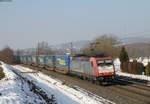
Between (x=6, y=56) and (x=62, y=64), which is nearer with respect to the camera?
(x=62, y=64)

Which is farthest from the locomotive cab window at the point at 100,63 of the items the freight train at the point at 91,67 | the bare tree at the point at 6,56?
the bare tree at the point at 6,56

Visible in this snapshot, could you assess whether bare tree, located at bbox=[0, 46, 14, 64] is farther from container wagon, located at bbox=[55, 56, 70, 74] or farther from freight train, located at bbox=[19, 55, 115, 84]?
freight train, located at bbox=[19, 55, 115, 84]

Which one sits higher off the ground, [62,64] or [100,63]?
[100,63]

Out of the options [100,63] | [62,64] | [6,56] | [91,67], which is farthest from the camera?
[6,56]

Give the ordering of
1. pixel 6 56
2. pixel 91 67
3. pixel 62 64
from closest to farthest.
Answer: pixel 91 67, pixel 62 64, pixel 6 56

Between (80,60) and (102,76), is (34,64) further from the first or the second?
(102,76)

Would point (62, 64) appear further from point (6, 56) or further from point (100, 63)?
point (6, 56)

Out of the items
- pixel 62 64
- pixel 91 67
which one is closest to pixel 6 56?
pixel 62 64

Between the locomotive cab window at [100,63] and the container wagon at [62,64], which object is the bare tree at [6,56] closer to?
the container wagon at [62,64]

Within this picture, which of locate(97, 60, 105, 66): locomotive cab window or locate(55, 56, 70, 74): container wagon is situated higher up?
locate(97, 60, 105, 66): locomotive cab window

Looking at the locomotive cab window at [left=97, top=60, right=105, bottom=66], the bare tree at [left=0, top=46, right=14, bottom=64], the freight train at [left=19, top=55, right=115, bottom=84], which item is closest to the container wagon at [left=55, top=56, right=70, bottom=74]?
the freight train at [left=19, top=55, right=115, bottom=84]

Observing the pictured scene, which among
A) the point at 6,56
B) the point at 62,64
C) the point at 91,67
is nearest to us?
the point at 91,67

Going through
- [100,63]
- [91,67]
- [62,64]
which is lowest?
[62,64]

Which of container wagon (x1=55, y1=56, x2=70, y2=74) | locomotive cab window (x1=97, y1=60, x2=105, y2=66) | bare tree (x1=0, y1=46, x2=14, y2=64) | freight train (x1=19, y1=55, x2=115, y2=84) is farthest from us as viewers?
bare tree (x1=0, y1=46, x2=14, y2=64)
